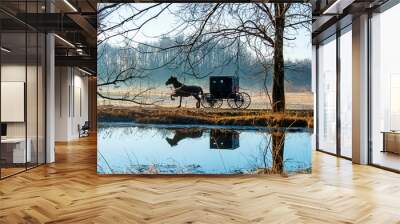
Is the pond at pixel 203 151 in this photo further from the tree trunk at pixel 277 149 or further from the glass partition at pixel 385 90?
the glass partition at pixel 385 90

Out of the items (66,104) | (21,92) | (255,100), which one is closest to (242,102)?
(255,100)

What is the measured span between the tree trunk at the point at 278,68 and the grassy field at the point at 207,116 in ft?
0.64

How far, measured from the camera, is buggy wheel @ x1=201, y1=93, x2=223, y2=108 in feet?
22.8

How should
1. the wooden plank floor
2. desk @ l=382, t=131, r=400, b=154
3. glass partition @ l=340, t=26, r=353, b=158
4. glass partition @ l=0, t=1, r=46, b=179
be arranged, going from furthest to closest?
glass partition @ l=340, t=26, r=353, b=158 < desk @ l=382, t=131, r=400, b=154 < glass partition @ l=0, t=1, r=46, b=179 < the wooden plank floor

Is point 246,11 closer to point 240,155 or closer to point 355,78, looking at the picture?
point 240,155

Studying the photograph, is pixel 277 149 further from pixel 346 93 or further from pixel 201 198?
pixel 346 93

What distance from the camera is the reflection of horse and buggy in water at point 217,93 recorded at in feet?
22.8

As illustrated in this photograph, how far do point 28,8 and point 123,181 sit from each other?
12.3ft

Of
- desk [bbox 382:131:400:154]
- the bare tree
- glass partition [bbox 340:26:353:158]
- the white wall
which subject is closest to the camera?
the bare tree

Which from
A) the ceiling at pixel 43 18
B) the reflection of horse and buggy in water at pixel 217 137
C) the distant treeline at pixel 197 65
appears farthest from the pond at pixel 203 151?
the ceiling at pixel 43 18

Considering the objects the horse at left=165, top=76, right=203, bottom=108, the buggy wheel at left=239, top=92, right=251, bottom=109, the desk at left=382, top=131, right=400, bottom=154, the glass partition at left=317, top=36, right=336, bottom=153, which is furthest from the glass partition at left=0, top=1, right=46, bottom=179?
the glass partition at left=317, top=36, right=336, bottom=153

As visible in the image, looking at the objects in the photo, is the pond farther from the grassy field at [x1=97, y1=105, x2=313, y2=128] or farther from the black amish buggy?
the black amish buggy

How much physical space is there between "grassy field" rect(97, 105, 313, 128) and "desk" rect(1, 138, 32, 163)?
1.70 meters

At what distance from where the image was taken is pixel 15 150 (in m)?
7.25
